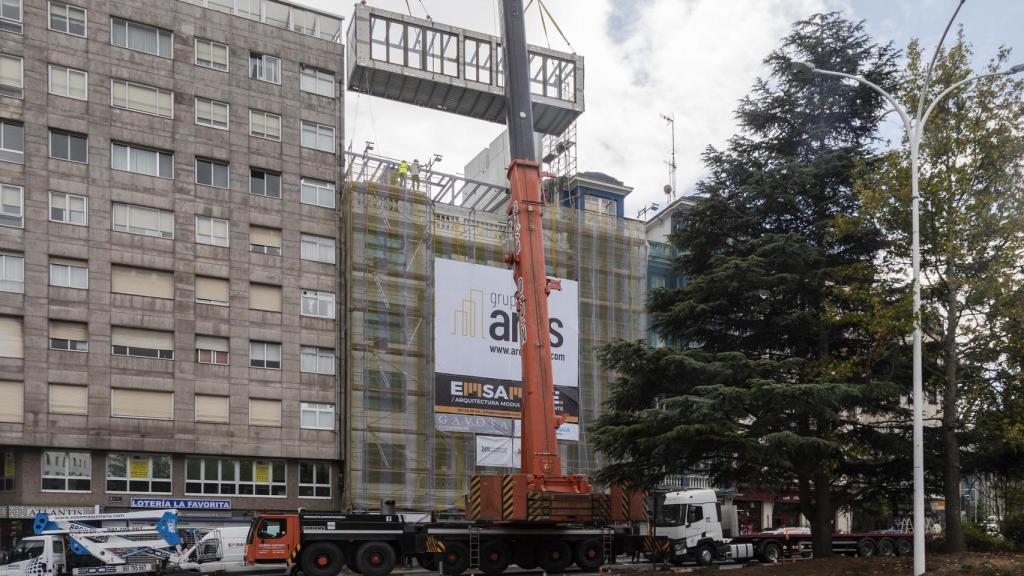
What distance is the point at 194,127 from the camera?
47312mm

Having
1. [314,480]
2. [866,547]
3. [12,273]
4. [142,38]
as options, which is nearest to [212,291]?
[12,273]

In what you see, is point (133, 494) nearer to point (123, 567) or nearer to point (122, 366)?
point (122, 366)

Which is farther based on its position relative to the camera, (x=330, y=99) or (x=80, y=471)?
(x=330, y=99)

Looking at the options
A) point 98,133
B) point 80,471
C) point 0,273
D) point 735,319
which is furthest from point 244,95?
point 735,319

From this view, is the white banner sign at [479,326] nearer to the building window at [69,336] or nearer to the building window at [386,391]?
the building window at [386,391]

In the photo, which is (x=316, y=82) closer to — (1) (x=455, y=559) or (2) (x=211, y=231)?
(2) (x=211, y=231)

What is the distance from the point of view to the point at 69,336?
43188mm

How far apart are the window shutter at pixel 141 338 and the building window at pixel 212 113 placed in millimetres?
10209

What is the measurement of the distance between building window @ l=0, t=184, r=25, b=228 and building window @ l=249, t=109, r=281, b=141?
10.8 meters

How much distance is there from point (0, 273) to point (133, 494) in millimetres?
10925

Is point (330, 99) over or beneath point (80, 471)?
over

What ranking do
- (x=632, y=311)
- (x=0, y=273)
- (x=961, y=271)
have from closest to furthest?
1. (x=961, y=271)
2. (x=0, y=273)
3. (x=632, y=311)

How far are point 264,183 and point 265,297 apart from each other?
5.65 metres

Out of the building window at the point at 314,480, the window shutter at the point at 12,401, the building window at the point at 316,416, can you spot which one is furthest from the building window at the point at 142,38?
the building window at the point at 314,480
